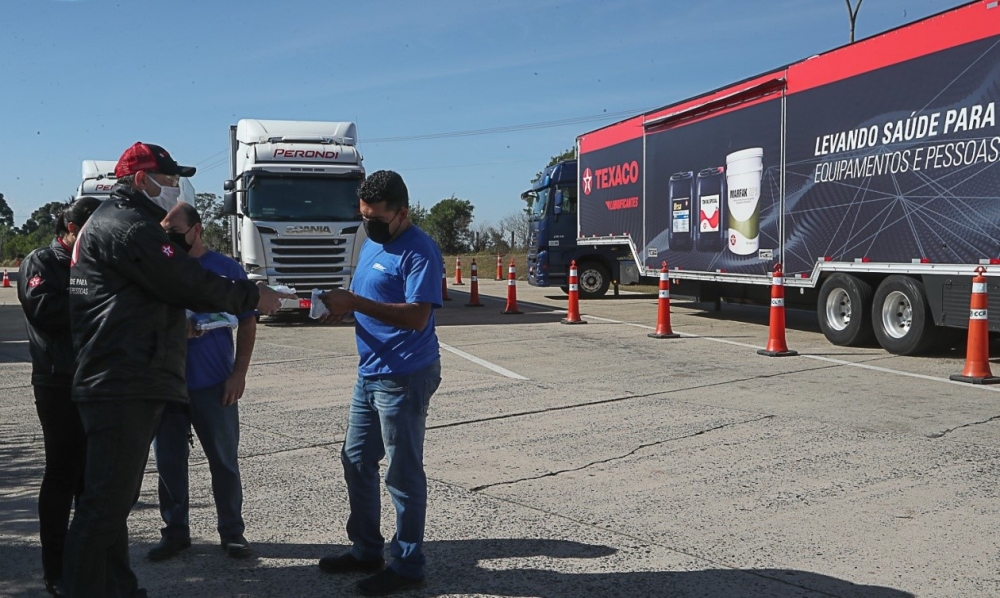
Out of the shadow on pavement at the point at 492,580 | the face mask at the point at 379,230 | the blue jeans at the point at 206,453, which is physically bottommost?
the shadow on pavement at the point at 492,580

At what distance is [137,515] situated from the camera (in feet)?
17.5

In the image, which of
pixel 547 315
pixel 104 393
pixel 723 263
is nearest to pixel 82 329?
pixel 104 393

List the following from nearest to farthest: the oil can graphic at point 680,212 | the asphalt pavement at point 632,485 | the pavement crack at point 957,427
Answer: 1. the asphalt pavement at point 632,485
2. the pavement crack at point 957,427
3. the oil can graphic at point 680,212

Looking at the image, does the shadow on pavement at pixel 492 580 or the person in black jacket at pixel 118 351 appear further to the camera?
the shadow on pavement at pixel 492 580

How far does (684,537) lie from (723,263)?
11.2m

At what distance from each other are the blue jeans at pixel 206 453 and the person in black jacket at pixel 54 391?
452 mm

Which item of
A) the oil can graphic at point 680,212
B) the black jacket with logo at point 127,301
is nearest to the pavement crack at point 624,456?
the black jacket with logo at point 127,301

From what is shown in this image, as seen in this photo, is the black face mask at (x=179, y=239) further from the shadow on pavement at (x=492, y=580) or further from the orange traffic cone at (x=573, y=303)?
the orange traffic cone at (x=573, y=303)

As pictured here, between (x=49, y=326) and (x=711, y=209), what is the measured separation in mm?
13038

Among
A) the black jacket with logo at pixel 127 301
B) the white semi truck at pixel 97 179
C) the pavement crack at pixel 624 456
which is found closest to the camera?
the black jacket with logo at pixel 127 301

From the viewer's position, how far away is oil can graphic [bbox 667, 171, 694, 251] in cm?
1667

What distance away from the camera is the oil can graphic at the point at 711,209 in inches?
609

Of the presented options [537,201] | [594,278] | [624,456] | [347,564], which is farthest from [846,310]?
[537,201]

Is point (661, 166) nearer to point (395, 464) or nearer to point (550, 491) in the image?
point (550, 491)
